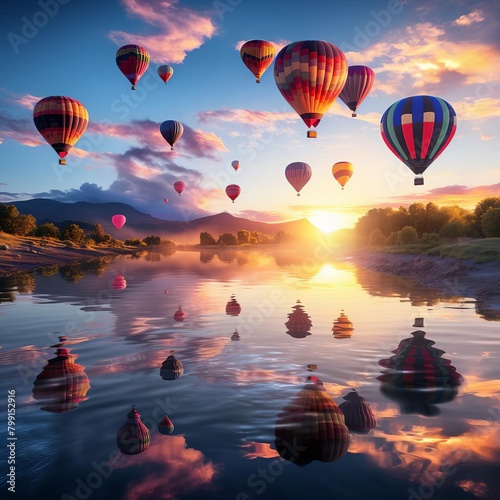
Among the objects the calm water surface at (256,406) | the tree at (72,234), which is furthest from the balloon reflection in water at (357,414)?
the tree at (72,234)

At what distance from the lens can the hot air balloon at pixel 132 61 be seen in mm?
58281

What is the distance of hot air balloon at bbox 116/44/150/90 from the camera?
191 ft

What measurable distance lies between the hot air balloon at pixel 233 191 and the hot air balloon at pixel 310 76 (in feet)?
191

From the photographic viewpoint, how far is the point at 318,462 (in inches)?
274

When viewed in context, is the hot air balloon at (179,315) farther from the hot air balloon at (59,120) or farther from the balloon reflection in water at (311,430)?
the hot air balloon at (59,120)

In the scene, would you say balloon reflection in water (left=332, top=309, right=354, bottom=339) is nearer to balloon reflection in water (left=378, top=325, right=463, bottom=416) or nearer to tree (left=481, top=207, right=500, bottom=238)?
balloon reflection in water (left=378, top=325, right=463, bottom=416)

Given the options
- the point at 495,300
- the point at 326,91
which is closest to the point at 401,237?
the point at 326,91

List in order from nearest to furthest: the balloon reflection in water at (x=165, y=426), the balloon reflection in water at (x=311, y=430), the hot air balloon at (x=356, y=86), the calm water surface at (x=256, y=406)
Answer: the calm water surface at (x=256, y=406) < the balloon reflection in water at (x=311, y=430) < the balloon reflection in water at (x=165, y=426) < the hot air balloon at (x=356, y=86)

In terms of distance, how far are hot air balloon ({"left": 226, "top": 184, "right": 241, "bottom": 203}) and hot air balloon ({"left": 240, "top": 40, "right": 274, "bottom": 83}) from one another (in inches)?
1710

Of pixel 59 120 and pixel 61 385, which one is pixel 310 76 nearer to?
pixel 59 120

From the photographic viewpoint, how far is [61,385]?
10.5 metres

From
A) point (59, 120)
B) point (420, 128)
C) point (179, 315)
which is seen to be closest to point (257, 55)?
point (59, 120)

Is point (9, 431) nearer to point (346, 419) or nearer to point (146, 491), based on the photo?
point (146, 491)

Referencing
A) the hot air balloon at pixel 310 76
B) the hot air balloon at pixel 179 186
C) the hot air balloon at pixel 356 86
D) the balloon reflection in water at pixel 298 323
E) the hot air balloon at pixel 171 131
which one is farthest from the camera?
the hot air balloon at pixel 179 186
